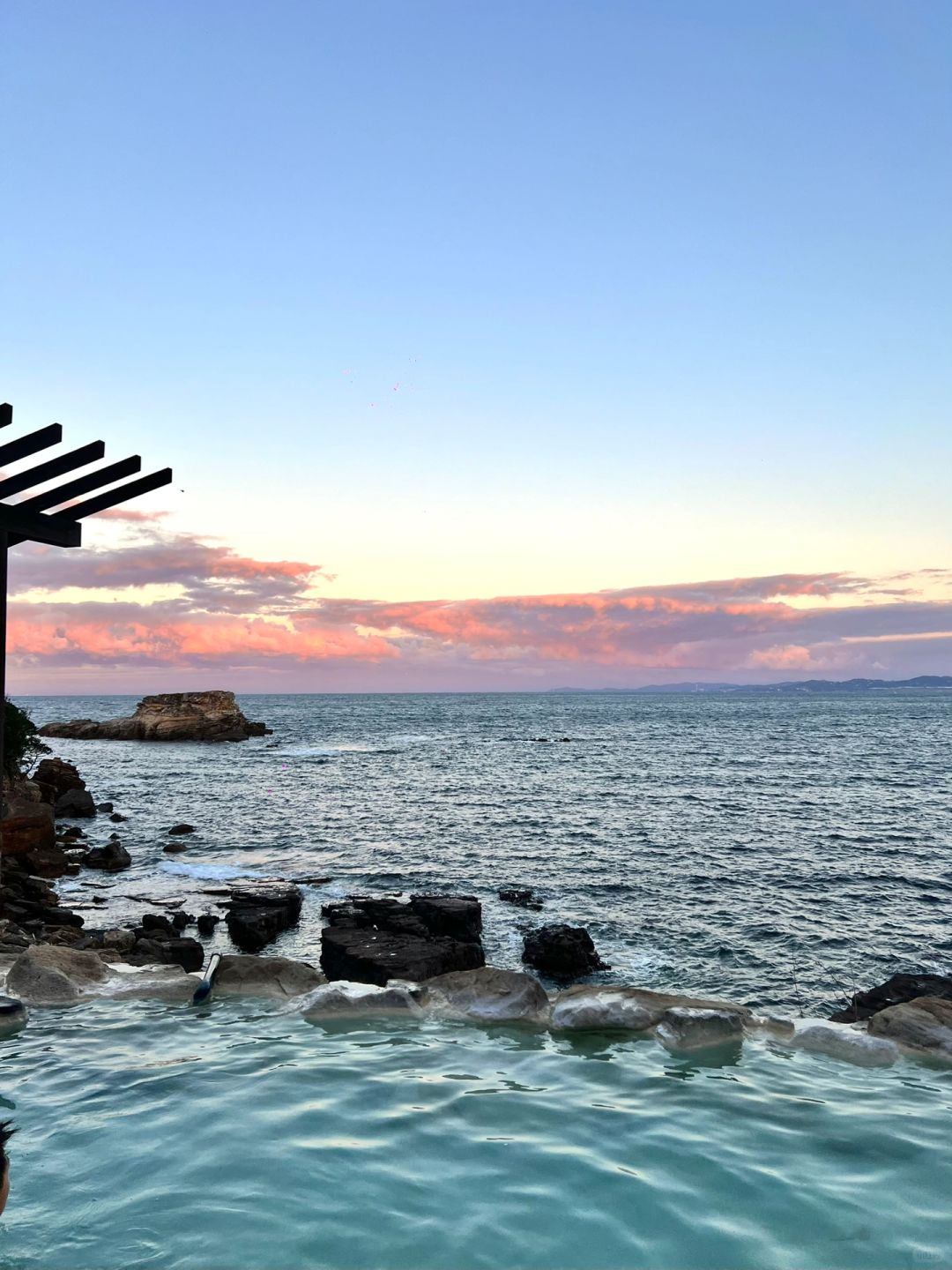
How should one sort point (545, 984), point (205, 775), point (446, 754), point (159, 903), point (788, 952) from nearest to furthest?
point (545, 984) → point (788, 952) → point (159, 903) → point (205, 775) → point (446, 754)

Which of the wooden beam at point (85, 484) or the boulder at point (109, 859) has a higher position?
the wooden beam at point (85, 484)

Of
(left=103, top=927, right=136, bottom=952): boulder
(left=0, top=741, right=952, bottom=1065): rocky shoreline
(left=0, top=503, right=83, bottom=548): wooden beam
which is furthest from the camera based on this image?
(left=103, top=927, right=136, bottom=952): boulder

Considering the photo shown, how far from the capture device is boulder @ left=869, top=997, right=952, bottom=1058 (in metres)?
9.60

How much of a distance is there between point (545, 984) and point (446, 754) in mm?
68577

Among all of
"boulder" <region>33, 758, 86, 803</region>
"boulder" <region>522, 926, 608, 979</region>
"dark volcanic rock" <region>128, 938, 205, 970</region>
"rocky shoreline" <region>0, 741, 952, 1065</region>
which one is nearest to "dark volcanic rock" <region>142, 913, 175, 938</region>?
"rocky shoreline" <region>0, 741, 952, 1065</region>

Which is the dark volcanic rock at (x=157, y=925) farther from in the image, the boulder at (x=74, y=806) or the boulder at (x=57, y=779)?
the boulder at (x=57, y=779)

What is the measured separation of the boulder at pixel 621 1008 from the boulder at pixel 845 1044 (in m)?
0.67

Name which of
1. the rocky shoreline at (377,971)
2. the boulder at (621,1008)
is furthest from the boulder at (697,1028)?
the boulder at (621,1008)

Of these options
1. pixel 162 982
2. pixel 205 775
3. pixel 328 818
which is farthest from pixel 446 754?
pixel 162 982

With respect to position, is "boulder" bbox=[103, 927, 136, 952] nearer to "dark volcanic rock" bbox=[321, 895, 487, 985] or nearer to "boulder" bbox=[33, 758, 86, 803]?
"dark volcanic rock" bbox=[321, 895, 487, 985]

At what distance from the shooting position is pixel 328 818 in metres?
44.9

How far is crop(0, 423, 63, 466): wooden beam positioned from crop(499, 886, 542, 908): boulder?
21524mm

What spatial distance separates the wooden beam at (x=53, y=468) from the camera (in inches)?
368

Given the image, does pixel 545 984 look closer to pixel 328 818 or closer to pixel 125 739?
pixel 328 818
